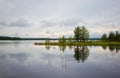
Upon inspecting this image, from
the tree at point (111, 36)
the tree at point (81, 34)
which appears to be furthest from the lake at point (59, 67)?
the tree at point (111, 36)

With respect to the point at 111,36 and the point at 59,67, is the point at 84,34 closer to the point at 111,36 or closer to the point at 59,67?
the point at 111,36

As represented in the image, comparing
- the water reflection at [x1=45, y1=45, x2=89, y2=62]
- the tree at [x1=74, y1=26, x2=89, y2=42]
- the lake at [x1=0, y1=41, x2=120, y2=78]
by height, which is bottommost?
the water reflection at [x1=45, y1=45, x2=89, y2=62]

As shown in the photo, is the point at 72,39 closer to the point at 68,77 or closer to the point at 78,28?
the point at 78,28

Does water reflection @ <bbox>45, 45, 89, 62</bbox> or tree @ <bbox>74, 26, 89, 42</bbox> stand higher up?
tree @ <bbox>74, 26, 89, 42</bbox>

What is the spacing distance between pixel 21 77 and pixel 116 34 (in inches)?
5448

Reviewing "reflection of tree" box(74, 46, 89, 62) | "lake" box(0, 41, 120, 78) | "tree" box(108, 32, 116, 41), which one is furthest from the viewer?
"tree" box(108, 32, 116, 41)

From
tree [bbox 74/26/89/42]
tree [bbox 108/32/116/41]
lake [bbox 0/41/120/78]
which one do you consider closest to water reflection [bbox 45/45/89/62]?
lake [bbox 0/41/120/78]

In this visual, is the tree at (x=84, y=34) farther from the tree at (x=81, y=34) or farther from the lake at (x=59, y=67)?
the lake at (x=59, y=67)

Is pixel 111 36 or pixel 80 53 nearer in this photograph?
pixel 80 53

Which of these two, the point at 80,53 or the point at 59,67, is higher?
the point at 59,67

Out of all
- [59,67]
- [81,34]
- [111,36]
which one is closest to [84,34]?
[81,34]

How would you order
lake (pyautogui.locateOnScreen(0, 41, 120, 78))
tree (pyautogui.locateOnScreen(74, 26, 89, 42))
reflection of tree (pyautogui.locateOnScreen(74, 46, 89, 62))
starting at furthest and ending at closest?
tree (pyautogui.locateOnScreen(74, 26, 89, 42))
reflection of tree (pyautogui.locateOnScreen(74, 46, 89, 62))
lake (pyautogui.locateOnScreen(0, 41, 120, 78))

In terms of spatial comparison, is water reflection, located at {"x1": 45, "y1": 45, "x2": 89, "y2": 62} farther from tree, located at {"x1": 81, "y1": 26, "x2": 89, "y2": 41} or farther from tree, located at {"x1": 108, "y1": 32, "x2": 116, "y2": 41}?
tree, located at {"x1": 108, "y1": 32, "x2": 116, "y2": 41}

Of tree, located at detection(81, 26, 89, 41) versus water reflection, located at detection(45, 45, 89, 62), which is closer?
water reflection, located at detection(45, 45, 89, 62)
